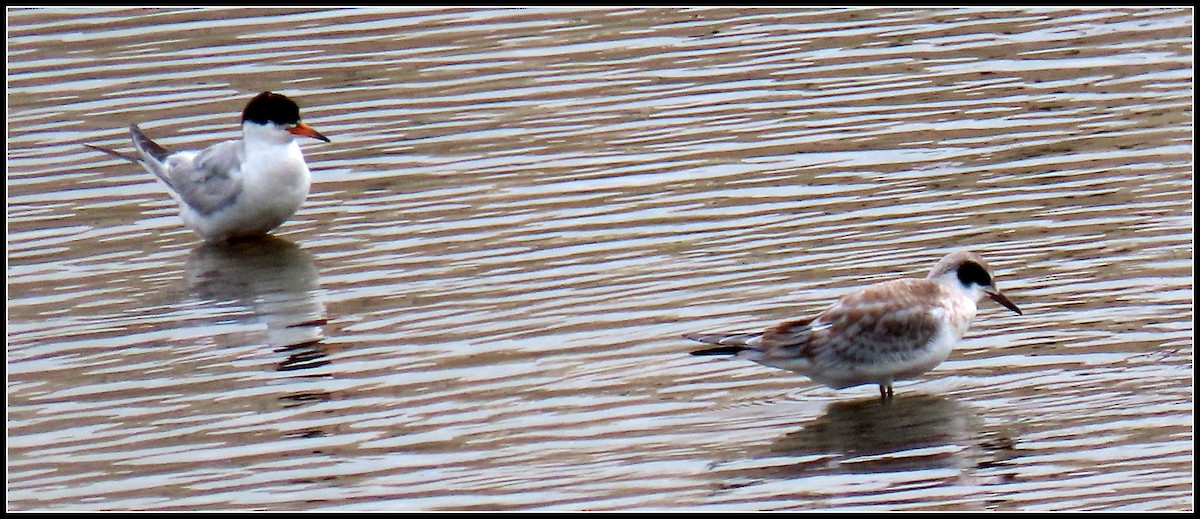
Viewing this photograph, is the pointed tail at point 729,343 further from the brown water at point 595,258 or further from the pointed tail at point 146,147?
the pointed tail at point 146,147

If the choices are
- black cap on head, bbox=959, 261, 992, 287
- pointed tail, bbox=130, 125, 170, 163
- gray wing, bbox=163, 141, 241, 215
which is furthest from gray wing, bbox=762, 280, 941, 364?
pointed tail, bbox=130, 125, 170, 163

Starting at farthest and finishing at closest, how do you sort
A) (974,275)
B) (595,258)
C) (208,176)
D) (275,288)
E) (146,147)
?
(146,147)
(208,176)
(275,288)
(595,258)
(974,275)

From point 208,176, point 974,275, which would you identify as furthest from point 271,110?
point 974,275

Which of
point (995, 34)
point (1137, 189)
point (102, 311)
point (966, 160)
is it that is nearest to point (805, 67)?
point (995, 34)

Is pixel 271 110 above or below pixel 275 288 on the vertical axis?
above

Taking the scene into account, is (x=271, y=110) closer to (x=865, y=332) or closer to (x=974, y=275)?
(x=865, y=332)

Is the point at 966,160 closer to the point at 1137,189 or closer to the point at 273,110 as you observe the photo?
the point at 1137,189
